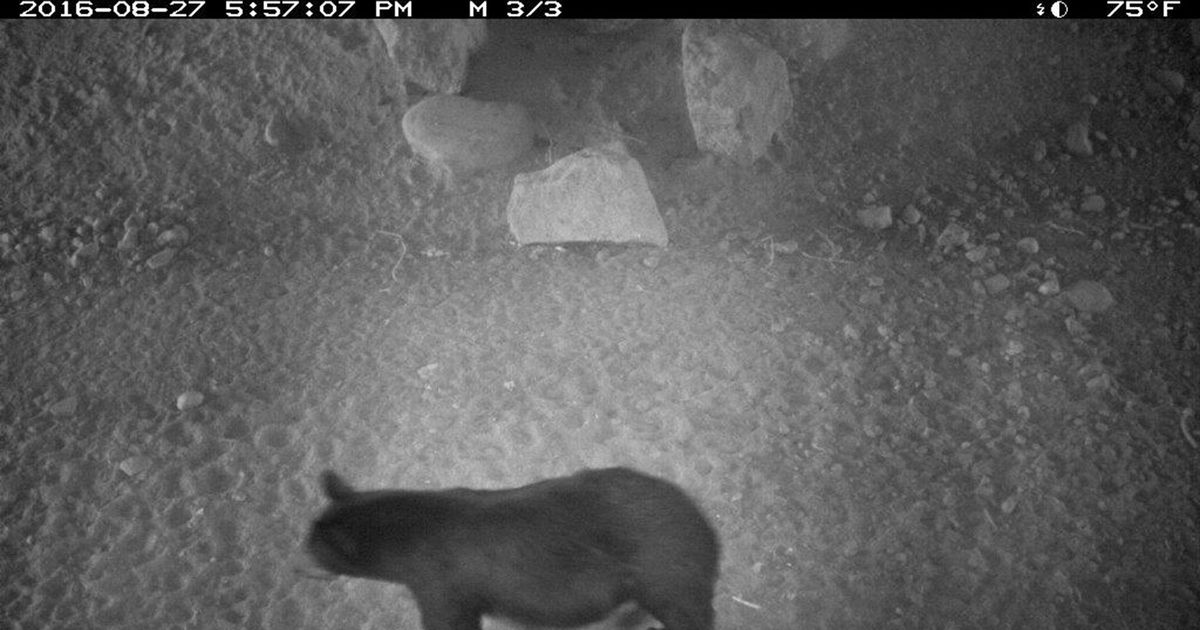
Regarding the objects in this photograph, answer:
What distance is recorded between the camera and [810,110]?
13.2 ft

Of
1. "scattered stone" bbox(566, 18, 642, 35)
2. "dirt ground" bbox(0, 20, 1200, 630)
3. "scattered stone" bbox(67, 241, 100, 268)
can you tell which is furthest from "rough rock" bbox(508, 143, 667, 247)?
"scattered stone" bbox(67, 241, 100, 268)

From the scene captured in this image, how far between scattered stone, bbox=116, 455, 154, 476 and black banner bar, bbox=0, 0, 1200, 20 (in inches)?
88.5

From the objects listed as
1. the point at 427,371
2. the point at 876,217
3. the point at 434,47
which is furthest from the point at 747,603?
the point at 434,47

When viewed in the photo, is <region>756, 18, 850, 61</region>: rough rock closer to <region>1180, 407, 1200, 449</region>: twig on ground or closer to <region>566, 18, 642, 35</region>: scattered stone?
→ <region>566, 18, 642, 35</region>: scattered stone

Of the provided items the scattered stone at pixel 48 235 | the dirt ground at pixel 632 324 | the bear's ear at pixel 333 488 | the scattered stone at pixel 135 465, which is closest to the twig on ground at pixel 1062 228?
the dirt ground at pixel 632 324

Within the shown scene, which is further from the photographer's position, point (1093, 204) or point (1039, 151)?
point (1039, 151)

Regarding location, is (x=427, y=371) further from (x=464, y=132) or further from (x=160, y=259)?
(x=160, y=259)

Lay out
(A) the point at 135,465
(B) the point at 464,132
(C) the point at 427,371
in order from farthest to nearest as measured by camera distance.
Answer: (B) the point at 464,132, (C) the point at 427,371, (A) the point at 135,465

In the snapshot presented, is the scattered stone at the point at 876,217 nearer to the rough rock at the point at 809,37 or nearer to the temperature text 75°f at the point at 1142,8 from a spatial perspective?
the rough rock at the point at 809,37

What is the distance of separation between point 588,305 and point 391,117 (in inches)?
57.9

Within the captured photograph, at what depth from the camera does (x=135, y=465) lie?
2943mm

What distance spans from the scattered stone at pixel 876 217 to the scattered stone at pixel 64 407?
11.4 feet

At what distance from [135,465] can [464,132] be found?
6.60ft

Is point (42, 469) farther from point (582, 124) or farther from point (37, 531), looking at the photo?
point (582, 124)
